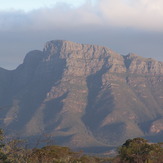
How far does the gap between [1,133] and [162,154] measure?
76816 millimetres

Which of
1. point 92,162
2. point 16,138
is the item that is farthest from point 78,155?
point 16,138

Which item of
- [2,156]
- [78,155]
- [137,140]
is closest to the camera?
[2,156]

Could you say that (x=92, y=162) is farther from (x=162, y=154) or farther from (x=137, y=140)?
(x=137, y=140)

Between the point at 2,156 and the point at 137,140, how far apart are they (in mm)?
101785

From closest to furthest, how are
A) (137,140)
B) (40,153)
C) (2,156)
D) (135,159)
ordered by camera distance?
1. (2,156)
2. (40,153)
3. (135,159)
4. (137,140)

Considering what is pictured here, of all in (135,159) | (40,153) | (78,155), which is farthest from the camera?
(78,155)

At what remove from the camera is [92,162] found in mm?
140250

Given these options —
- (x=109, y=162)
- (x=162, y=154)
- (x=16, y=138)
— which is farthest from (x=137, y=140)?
(x=16, y=138)

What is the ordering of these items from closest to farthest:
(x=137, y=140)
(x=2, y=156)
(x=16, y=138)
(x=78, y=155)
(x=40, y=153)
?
(x=2, y=156) → (x=16, y=138) → (x=40, y=153) → (x=78, y=155) → (x=137, y=140)

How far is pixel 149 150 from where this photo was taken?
468ft

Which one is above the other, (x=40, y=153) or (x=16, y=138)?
(x=16, y=138)

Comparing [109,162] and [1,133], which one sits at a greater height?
[1,133]

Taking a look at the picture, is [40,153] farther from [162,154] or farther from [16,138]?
[16,138]

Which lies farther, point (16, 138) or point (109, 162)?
point (109, 162)
